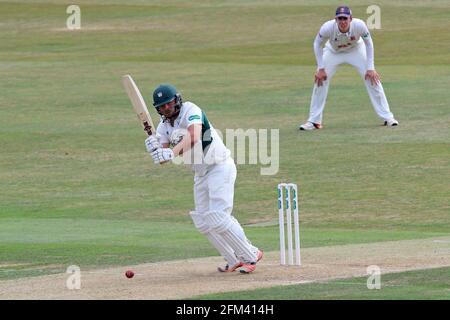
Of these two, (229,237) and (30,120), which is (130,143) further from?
(229,237)

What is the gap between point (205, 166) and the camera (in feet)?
42.4

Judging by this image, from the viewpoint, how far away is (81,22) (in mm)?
41188

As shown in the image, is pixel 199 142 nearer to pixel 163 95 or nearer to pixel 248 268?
pixel 163 95

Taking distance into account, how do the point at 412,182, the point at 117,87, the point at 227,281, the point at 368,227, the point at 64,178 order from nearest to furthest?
the point at 227,281, the point at 368,227, the point at 412,182, the point at 64,178, the point at 117,87

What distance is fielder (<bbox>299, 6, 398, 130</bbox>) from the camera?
72.2 ft

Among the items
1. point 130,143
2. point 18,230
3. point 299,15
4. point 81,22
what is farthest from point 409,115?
point 81,22

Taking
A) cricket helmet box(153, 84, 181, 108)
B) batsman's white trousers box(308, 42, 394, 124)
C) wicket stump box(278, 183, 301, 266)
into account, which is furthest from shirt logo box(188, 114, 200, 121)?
batsman's white trousers box(308, 42, 394, 124)

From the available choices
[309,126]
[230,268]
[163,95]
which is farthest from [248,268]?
[309,126]

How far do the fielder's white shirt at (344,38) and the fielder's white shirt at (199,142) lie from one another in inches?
368

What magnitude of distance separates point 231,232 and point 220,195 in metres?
0.37

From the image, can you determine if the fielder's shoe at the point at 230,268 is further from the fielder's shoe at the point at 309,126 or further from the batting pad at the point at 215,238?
the fielder's shoe at the point at 309,126

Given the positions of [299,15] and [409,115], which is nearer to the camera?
[409,115]

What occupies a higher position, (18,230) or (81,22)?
(81,22)

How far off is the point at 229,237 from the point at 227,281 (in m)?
0.48
